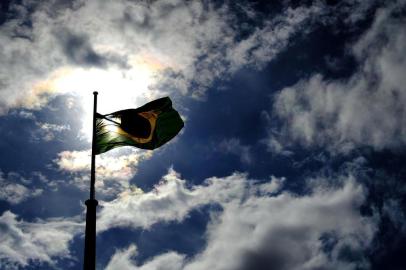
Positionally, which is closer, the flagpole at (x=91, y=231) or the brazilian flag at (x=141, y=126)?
the flagpole at (x=91, y=231)

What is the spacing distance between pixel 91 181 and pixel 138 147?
15.4 feet

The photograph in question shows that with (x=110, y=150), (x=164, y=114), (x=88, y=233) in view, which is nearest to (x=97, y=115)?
(x=110, y=150)

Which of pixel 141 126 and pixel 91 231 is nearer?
pixel 91 231

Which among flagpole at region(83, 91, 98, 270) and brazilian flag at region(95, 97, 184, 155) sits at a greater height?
brazilian flag at region(95, 97, 184, 155)

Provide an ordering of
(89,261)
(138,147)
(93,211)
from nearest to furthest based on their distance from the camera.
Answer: (89,261) < (93,211) < (138,147)

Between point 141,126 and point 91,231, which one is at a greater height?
point 141,126

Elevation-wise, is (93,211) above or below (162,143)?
below

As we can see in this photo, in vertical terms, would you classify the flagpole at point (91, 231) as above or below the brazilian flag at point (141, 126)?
below

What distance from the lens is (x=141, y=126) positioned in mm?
22141

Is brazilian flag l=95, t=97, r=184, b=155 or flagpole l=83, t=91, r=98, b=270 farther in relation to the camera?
brazilian flag l=95, t=97, r=184, b=155

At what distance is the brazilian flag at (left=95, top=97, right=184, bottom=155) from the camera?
21.1m

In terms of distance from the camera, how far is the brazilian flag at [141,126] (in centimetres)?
2107

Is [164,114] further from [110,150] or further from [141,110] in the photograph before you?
[110,150]

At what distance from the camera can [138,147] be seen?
71.4 feet
